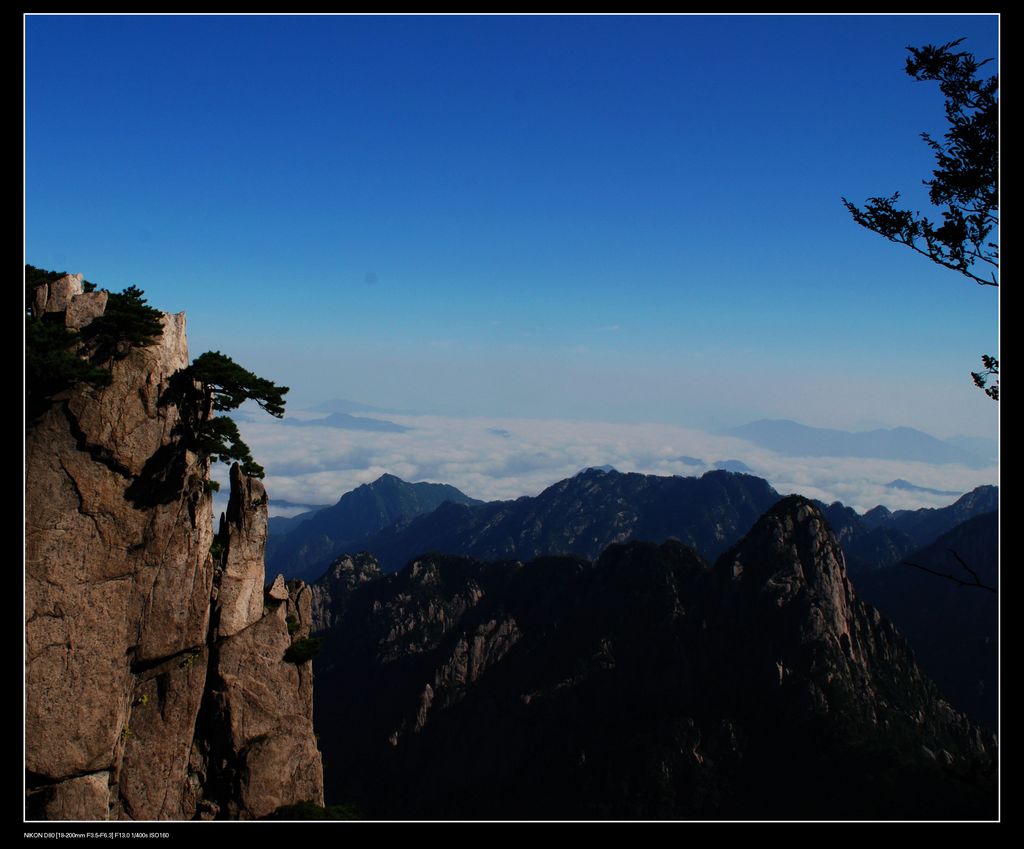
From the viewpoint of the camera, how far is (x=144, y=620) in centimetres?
5134

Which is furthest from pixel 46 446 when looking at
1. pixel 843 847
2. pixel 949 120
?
pixel 949 120

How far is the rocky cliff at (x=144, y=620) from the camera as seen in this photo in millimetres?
46375

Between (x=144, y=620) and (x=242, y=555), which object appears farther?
(x=242, y=555)

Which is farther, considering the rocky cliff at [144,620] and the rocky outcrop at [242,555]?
the rocky outcrop at [242,555]

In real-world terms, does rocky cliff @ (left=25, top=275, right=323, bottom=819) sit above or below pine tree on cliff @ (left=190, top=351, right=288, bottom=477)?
below

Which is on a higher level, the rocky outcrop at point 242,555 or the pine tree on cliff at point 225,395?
the pine tree on cliff at point 225,395

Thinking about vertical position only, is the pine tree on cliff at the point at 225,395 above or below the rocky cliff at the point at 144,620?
above

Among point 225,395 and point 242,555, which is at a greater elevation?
point 225,395

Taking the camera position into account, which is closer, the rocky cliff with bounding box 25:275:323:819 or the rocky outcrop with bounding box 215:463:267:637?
the rocky cliff with bounding box 25:275:323:819

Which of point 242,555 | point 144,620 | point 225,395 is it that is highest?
point 225,395

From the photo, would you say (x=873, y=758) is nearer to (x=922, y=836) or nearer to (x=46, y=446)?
(x=922, y=836)

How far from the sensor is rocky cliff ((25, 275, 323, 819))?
1826 inches

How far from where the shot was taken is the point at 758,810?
504 feet

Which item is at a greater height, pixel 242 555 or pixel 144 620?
pixel 242 555
